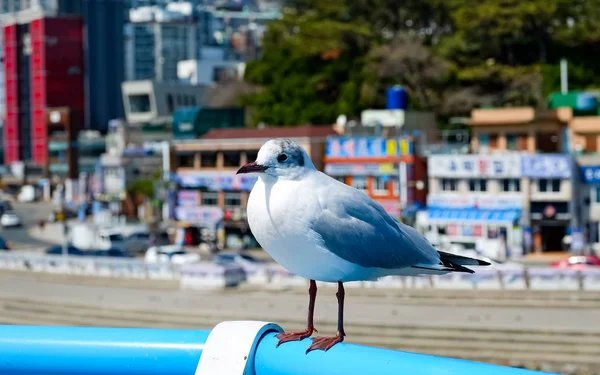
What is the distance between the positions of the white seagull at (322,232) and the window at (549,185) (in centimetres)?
2773

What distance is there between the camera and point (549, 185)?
1195 inches

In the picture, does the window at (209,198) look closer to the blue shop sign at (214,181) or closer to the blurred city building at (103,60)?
the blue shop sign at (214,181)

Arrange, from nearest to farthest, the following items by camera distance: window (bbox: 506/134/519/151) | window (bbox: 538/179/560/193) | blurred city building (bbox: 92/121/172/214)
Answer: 1. window (bbox: 538/179/560/193)
2. window (bbox: 506/134/519/151)
3. blurred city building (bbox: 92/121/172/214)

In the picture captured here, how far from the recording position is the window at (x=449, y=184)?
105 feet

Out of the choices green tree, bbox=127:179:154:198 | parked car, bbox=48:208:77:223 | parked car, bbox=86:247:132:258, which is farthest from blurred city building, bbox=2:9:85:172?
parked car, bbox=86:247:132:258

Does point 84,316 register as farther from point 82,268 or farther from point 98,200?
point 98,200

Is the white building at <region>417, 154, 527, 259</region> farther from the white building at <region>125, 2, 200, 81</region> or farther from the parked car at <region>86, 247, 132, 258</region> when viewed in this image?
the white building at <region>125, 2, 200, 81</region>

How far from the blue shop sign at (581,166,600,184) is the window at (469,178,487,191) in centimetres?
286

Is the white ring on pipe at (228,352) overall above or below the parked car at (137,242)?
above

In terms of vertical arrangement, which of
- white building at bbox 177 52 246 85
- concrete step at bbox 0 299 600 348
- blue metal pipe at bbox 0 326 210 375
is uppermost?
white building at bbox 177 52 246 85

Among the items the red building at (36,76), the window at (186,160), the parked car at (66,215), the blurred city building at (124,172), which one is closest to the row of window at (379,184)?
the window at (186,160)

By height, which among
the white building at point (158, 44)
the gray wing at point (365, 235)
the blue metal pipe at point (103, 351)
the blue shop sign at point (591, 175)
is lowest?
the blue shop sign at point (591, 175)

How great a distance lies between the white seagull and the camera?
3074 mm

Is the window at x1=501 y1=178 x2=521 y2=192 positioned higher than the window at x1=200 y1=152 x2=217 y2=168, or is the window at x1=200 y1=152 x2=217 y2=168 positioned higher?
the window at x1=200 y1=152 x2=217 y2=168
